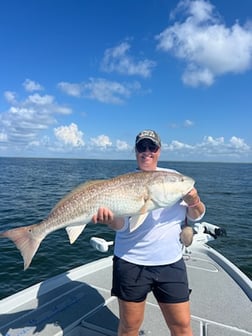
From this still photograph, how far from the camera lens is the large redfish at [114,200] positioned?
10.0ft

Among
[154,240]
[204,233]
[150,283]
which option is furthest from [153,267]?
[204,233]

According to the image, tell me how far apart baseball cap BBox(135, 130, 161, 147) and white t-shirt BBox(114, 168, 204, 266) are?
0.69 m

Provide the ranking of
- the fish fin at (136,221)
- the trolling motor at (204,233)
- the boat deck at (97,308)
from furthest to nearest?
the trolling motor at (204,233), the boat deck at (97,308), the fish fin at (136,221)

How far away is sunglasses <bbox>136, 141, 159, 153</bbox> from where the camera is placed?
10.7 ft

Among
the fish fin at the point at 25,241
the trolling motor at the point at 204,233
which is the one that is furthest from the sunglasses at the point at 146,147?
the trolling motor at the point at 204,233

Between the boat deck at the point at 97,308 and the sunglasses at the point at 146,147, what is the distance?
2432 mm

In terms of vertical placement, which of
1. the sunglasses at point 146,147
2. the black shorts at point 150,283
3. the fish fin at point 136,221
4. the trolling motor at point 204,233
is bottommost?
the trolling motor at point 204,233

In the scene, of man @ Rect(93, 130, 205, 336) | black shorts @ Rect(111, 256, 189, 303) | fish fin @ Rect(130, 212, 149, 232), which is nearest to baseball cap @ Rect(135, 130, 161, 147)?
man @ Rect(93, 130, 205, 336)

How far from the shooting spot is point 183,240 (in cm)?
346

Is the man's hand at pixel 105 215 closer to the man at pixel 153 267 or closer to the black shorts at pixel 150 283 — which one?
the man at pixel 153 267

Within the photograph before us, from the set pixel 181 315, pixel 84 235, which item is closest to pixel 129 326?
pixel 181 315

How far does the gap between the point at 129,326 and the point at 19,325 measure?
185cm

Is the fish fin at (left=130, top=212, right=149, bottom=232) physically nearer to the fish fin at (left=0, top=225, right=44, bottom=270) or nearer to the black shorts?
the black shorts

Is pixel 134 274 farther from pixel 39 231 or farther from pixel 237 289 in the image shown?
pixel 237 289
